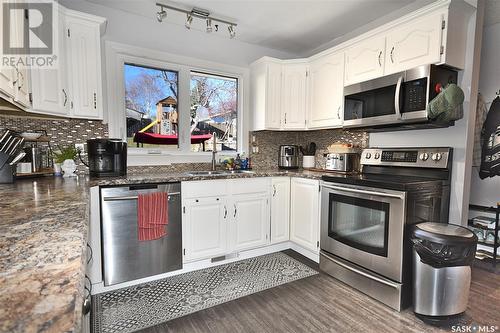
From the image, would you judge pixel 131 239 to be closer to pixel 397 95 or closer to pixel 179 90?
pixel 179 90

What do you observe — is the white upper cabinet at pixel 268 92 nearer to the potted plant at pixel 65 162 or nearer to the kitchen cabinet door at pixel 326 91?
the kitchen cabinet door at pixel 326 91

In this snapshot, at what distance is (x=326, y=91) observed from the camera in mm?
2977

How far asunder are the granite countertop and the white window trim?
62.6 inches

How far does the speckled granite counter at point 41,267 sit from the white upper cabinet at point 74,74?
129 centimetres

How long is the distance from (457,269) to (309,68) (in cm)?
250

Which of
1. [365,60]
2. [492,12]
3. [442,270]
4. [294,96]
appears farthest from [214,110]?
[492,12]

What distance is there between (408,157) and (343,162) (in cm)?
59

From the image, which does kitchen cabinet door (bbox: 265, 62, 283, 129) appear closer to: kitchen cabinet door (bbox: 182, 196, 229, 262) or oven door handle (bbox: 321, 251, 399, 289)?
kitchen cabinet door (bbox: 182, 196, 229, 262)

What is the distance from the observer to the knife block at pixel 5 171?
1.81 metres

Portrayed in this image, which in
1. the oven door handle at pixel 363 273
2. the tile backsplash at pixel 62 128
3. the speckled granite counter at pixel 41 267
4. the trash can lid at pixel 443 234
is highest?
the tile backsplash at pixel 62 128

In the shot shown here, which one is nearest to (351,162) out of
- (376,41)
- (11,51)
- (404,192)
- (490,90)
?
(404,192)

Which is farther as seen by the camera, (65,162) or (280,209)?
(280,209)

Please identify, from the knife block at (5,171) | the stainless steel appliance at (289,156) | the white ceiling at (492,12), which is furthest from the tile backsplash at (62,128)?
the white ceiling at (492,12)

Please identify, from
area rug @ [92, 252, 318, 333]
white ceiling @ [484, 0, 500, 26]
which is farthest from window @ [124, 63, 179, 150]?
white ceiling @ [484, 0, 500, 26]
